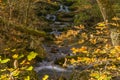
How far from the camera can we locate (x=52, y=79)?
858 cm

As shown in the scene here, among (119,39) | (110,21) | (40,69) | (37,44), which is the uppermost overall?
(110,21)

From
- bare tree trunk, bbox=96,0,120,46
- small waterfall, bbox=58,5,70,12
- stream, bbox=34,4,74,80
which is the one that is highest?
bare tree trunk, bbox=96,0,120,46

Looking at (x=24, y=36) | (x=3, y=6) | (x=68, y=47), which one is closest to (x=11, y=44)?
(x=24, y=36)

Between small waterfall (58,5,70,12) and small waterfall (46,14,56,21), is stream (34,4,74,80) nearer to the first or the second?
small waterfall (46,14,56,21)

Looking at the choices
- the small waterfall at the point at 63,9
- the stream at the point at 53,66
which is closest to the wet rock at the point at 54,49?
the stream at the point at 53,66

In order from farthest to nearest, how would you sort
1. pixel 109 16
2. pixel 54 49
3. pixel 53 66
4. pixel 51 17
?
pixel 51 17 → pixel 54 49 → pixel 53 66 → pixel 109 16

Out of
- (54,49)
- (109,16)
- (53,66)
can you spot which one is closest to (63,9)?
(54,49)

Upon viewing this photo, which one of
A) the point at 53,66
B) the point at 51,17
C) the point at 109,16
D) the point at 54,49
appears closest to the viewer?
the point at 109,16

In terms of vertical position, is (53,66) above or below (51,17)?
below

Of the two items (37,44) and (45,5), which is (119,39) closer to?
(37,44)

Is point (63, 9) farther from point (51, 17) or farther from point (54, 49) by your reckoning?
point (54, 49)

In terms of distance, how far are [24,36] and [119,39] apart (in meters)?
4.92

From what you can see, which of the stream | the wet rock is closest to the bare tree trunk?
the stream

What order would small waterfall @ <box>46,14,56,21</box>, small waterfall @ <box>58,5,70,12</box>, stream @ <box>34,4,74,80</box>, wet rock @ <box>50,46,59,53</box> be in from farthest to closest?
small waterfall @ <box>58,5,70,12</box> < small waterfall @ <box>46,14,56,21</box> < wet rock @ <box>50,46,59,53</box> < stream @ <box>34,4,74,80</box>
